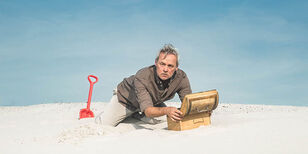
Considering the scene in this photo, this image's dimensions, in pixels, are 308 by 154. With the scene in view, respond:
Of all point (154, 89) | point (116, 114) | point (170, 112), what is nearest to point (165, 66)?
point (154, 89)

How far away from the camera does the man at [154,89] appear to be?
10.2 feet

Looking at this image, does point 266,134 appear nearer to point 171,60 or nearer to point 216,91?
point 216,91

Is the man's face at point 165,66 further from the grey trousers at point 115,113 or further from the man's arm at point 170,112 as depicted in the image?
the grey trousers at point 115,113

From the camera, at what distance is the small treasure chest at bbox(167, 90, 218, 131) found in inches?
113

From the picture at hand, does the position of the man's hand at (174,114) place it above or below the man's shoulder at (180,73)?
below

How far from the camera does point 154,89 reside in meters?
3.39

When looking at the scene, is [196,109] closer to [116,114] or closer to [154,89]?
[154,89]

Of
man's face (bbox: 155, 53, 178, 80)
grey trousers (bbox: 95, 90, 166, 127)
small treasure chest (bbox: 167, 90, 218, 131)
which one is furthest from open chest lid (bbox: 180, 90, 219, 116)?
grey trousers (bbox: 95, 90, 166, 127)

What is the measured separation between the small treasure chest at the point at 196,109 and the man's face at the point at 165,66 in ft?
1.41

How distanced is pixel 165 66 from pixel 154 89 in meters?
0.37

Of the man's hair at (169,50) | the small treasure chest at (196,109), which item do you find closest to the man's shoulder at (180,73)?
the man's hair at (169,50)

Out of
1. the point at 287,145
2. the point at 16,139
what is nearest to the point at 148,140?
the point at 287,145

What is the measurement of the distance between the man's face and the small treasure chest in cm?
43

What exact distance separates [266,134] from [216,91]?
0.67 meters
